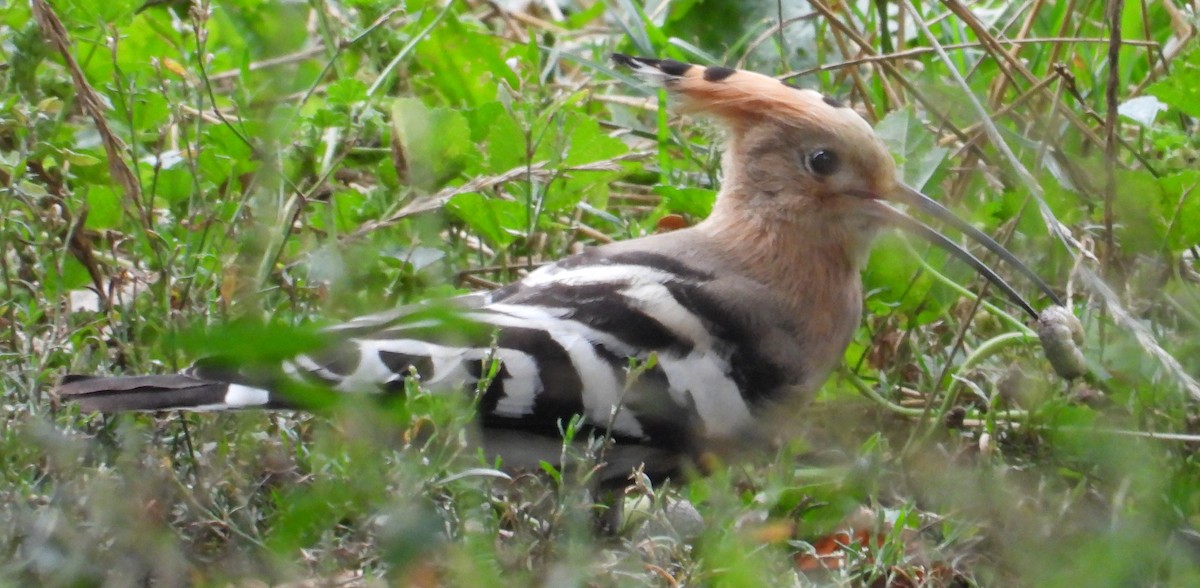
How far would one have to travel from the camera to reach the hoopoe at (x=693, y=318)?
1.64m

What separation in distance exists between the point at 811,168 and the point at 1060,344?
0.52 meters

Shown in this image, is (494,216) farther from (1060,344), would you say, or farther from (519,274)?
(1060,344)

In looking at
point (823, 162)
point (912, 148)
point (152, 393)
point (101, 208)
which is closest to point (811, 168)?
point (823, 162)

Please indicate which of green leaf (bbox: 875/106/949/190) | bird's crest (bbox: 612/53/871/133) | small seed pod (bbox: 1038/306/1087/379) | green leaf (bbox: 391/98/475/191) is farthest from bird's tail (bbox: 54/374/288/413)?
green leaf (bbox: 875/106/949/190)

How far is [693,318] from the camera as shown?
6.04 feet

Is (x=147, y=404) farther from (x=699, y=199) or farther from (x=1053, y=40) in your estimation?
(x=1053, y=40)

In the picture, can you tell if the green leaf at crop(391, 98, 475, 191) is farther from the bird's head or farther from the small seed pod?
the small seed pod

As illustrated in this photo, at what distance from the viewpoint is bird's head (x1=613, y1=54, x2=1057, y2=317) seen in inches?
77.7

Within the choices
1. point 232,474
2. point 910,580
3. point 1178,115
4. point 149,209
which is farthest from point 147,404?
point 1178,115

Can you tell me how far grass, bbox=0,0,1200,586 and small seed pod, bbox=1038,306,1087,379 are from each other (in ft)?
0.19

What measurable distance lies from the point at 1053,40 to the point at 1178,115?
300 millimetres

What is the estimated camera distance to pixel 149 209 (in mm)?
2062

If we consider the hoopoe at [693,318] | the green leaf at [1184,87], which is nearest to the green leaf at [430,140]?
the hoopoe at [693,318]

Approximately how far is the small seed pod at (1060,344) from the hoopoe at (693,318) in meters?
0.23
